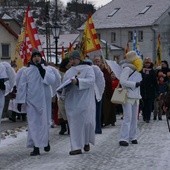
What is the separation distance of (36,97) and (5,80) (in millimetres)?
634

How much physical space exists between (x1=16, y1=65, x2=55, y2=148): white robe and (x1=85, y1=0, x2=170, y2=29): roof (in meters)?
64.9

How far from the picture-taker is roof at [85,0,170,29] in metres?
78.2

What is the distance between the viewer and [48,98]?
12172mm

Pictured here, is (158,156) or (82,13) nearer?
(158,156)

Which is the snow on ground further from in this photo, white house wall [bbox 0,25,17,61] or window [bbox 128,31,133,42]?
window [bbox 128,31,133,42]

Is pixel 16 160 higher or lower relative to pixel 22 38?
lower

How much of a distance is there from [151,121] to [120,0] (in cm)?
6664

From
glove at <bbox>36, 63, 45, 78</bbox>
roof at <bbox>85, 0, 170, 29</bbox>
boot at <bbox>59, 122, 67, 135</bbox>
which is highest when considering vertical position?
roof at <bbox>85, 0, 170, 29</bbox>

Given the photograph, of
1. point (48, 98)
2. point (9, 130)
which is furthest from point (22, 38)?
point (48, 98)

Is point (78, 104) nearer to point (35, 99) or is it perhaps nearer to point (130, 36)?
point (35, 99)

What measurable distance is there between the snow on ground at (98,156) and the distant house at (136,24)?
5998 centimetres

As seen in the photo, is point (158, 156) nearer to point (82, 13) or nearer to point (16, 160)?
point (16, 160)

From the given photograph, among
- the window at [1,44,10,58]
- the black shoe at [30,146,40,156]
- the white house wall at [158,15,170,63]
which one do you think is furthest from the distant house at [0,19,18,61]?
the black shoe at [30,146,40,156]

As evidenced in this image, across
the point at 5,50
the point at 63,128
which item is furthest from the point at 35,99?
the point at 5,50
